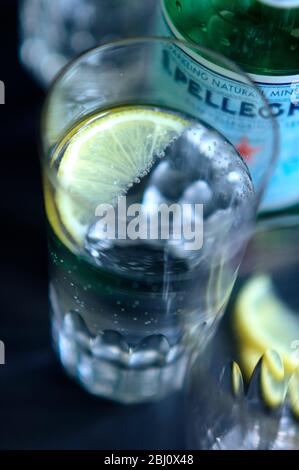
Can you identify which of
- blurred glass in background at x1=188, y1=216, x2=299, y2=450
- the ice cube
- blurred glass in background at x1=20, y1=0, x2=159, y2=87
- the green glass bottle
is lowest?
blurred glass in background at x1=188, y1=216, x2=299, y2=450

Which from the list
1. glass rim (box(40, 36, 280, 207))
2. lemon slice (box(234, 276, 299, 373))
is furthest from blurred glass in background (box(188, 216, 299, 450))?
glass rim (box(40, 36, 280, 207))

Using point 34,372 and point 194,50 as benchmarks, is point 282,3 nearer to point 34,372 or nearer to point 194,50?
point 194,50

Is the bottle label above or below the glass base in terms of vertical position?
above

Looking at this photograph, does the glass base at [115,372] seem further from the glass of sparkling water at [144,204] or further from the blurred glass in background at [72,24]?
the blurred glass in background at [72,24]

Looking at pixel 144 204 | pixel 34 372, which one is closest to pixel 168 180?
pixel 144 204

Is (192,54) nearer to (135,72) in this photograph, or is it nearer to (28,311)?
(135,72)

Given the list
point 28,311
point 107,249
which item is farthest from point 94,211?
point 28,311

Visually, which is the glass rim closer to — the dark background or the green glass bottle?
the green glass bottle
